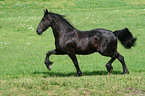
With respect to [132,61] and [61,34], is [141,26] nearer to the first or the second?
[132,61]

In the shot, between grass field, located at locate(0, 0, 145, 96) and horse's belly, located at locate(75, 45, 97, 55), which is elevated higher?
horse's belly, located at locate(75, 45, 97, 55)

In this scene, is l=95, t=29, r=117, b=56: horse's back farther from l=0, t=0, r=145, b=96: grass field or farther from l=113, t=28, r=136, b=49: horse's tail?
l=0, t=0, r=145, b=96: grass field

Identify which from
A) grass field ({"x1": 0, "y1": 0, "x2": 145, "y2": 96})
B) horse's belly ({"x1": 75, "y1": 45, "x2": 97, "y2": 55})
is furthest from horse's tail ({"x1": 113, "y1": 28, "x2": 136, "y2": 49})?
horse's belly ({"x1": 75, "y1": 45, "x2": 97, "y2": 55})

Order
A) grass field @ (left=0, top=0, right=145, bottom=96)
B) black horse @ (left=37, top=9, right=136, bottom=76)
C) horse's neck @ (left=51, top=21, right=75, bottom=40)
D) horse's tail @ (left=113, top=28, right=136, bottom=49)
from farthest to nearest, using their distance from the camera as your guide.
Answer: horse's tail @ (left=113, top=28, right=136, bottom=49), horse's neck @ (left=51, top=21, right=75, bottom=40), black horse @ (left=37, top=9, right=136, bottom=76), grass field @ (left=0, top=0, right=145, bottom=96)

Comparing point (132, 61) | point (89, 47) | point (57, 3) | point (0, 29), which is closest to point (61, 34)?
point (89, 47)

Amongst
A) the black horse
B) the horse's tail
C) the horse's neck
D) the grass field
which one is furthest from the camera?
the horse's tail

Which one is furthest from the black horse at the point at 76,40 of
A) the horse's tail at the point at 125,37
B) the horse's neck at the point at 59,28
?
the horse's tail at the point at 125,37

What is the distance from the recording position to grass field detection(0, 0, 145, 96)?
8234mm

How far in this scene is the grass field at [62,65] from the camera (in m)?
8.23

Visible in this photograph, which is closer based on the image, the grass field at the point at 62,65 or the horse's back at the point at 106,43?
the grass field at the point at 62,65

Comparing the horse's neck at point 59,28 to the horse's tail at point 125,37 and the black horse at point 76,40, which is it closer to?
the black horse at point 76,40

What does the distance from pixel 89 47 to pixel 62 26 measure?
4.08 ft

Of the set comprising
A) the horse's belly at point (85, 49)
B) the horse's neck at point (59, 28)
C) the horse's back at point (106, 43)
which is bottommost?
the horse's belly at point (85, 49)

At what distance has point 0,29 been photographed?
2500cm
